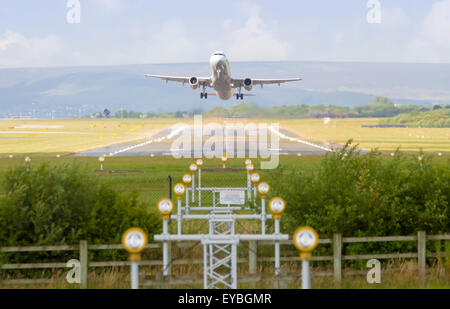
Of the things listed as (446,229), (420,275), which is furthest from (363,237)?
(446,229)

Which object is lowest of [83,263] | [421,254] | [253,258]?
[83,263]

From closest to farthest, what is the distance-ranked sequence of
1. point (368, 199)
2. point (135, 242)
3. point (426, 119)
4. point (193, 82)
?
point (135, 242), point (368, 199), point (193, 82), point (426, 119)

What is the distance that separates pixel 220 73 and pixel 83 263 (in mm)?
57111

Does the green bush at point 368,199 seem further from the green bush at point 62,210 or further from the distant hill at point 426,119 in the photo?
the distant hill at point 426,119

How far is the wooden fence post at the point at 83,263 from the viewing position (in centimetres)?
1500

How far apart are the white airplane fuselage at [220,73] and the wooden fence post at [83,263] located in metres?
54.7

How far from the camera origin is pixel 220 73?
70.8 metres

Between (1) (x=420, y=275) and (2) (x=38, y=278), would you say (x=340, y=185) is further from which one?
(2) (x=38, y=278)

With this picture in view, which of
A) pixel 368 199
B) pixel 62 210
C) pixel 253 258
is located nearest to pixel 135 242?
pixel 253 258

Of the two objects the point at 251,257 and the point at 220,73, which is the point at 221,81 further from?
the point at 251,257

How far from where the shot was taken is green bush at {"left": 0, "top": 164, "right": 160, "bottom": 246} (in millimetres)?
16469

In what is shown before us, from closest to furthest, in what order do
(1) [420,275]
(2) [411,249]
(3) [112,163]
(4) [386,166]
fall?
(1) [420,275], (2) [411,249], (4) [386,166], (3) [112,163]
